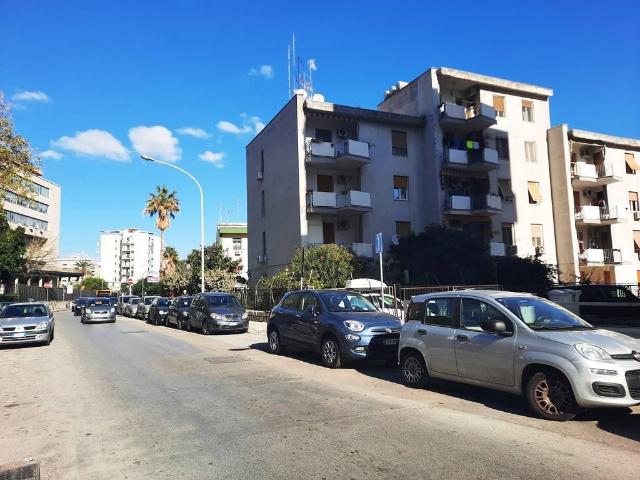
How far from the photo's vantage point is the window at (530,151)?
116 feet

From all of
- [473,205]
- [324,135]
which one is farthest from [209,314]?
[473,205]

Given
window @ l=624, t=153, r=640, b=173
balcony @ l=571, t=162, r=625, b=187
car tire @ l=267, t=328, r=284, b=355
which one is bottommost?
car tire @ l=267, t=328, r=284, b=355

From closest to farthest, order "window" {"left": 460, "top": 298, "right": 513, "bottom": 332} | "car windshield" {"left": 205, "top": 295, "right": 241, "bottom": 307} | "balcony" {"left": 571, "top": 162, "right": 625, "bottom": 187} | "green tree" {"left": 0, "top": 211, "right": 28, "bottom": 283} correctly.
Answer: "window" {"left": 460, "top": 298, "right": 513, "bottom": 332} < "car windshield" {"left": 205, "top": 295, "right": 241, "bottom": 307} < "balcony" {"left": 571, "top": 162, "right": 625, "bottom": 187} < "green tree" {"left": 0, "top": 211, "right": 28, "bottom": 283}

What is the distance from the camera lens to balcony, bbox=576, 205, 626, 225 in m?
35.9

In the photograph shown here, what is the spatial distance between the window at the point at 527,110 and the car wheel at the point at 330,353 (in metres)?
30.7

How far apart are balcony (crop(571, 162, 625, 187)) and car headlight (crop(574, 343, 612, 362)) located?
1320 inches

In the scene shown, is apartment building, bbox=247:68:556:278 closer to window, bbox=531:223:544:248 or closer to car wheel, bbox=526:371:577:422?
window, bbox=531:223:544:248

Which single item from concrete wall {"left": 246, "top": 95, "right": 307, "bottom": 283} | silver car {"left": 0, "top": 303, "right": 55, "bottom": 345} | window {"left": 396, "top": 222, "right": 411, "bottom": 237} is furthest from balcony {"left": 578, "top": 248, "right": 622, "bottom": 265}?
silver car {"left": 0, "top": 303, "right": 55, "bottom": 345}

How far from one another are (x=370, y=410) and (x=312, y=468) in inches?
88.9

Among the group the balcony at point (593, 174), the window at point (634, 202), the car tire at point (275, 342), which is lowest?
the car tire at point (275, 342)

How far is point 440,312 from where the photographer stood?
7961mm

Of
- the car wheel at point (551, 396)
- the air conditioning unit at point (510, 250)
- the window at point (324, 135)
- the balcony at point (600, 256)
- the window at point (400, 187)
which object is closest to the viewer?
the car wheel at point (551, 396)

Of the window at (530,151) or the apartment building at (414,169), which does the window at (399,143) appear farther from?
the window at (530,151)

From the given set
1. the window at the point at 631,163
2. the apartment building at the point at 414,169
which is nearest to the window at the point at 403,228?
the apartment building at the point at 414,169
